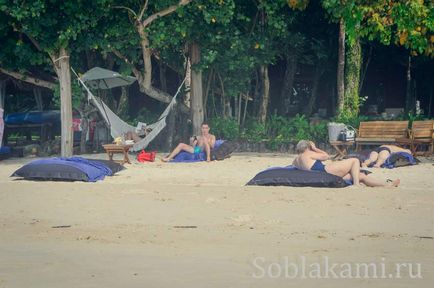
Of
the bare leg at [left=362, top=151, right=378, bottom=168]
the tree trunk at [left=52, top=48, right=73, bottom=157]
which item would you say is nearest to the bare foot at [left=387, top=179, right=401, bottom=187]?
the bare leg at [left=362, top=151, right=378, bottom=168]

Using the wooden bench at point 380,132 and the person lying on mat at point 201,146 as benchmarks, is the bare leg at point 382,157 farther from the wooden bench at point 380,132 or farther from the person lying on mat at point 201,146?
the person lying on mat at point 201,146

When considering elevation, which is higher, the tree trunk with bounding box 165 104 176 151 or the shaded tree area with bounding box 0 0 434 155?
the shaded tree area with bounding box 0 0 434 155

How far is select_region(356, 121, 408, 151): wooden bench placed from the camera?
14.7m

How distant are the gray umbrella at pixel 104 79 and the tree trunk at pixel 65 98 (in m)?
0.63

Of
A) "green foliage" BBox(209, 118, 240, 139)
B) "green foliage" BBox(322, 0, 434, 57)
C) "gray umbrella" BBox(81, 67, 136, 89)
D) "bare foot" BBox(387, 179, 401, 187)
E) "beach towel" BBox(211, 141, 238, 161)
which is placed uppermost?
"green foliage" BBox(322, 0, 434, 57)

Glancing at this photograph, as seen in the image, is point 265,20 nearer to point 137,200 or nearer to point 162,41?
point 162,41

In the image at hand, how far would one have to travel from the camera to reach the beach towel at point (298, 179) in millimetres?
10047

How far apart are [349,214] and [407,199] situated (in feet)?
4.19

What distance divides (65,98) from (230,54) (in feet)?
11.0

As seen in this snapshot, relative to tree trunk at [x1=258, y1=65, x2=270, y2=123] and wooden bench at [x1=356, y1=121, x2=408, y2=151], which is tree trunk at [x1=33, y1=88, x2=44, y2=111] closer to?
tree trunk at [x1=258, y1=65, x2=270, y2=123]

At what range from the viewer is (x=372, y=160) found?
41.9ft

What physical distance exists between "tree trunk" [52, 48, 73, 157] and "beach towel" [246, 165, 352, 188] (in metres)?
5.94

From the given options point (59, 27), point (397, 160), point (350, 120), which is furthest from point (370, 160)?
point (59, 27)

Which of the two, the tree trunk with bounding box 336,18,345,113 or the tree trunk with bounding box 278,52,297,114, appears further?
the tree trunk with bounding box 278,52,297,114
